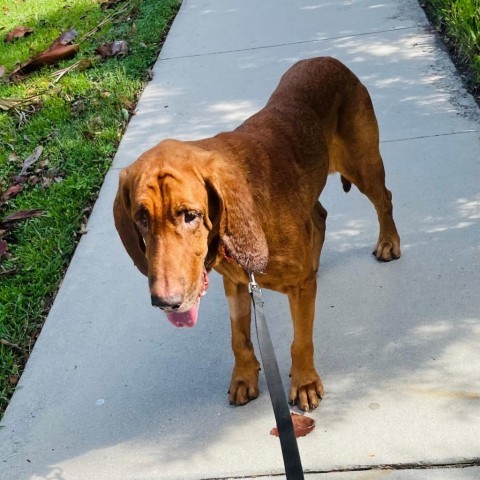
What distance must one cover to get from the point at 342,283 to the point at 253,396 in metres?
0.97

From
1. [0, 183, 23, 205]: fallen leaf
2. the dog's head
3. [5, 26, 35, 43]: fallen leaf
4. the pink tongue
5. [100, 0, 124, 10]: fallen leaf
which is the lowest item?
[0, 183, 23, 205]: fallen leaf

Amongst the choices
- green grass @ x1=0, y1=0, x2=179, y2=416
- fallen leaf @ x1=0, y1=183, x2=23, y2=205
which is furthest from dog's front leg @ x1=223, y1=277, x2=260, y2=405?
fallen leaf @ x1=0, y1=183, x2=23, y2=205

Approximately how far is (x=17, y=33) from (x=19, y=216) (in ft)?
13.4

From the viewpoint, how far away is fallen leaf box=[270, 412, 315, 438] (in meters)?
3.31

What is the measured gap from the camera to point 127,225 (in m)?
3.03

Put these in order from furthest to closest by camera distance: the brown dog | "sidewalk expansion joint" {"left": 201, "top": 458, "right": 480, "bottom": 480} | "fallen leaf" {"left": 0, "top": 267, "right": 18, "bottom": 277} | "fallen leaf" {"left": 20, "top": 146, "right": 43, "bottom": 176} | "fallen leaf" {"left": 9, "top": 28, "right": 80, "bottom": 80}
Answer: "fallen leaf" {"left": 9, "top": 28, "right": 80, "bottom": 80}
"fallen leaf" {"left": 20, "top": 146, "right": 43, "bottom": 176}
"fallen leaf" {"left": 0, "top": 267, "right": 18, "bottom": 277}
"sidewalk expansion joint" {"left": 201, "top": 458, "right": 480, "bottom": 480}
the brown dog

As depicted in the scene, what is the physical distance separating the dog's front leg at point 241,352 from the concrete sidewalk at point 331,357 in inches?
3.1

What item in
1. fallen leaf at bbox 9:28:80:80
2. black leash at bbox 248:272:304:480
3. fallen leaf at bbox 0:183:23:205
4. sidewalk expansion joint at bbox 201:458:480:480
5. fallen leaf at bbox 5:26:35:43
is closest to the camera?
black leash at bbox 248:272:304:480

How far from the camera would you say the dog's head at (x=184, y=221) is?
8.86 feet

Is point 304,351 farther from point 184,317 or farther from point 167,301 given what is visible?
point 167,301

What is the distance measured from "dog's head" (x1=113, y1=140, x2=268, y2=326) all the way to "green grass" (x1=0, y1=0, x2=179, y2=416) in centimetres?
164

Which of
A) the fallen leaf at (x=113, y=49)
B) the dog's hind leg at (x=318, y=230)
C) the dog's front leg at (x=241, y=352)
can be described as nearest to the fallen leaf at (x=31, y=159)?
the fallen leaf at (x=113, y=49)

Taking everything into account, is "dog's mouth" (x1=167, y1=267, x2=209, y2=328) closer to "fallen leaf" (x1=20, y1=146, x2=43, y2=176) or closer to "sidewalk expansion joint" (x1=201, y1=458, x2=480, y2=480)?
"sidewalk expansion joint" (x1=201, y1=458, x2=480, y2=480)

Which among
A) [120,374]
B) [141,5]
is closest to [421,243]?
[120,374]
